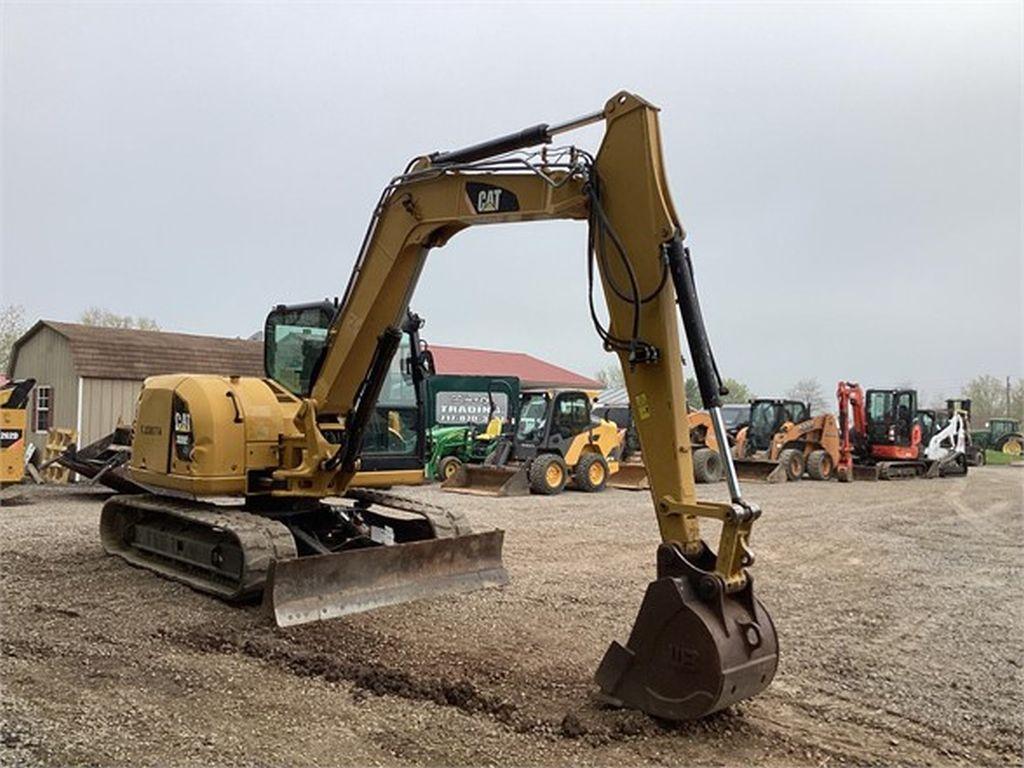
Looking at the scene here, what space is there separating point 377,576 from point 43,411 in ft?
55.3

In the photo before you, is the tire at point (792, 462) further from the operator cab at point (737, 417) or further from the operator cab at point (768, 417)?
the operator cab at point (737, 417)

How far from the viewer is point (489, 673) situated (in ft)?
17.1

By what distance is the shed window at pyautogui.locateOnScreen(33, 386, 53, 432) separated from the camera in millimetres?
20188

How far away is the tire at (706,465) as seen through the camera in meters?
19.8

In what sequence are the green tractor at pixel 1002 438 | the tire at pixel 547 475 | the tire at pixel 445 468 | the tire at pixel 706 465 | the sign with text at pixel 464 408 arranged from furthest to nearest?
the green tractor at pixel 1002 438
the sign with text at pixel 464 408
the tire at pixel 445 468
the tire at pixel 706 465
the tire at pixel 547 475

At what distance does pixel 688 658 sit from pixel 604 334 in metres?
1.92

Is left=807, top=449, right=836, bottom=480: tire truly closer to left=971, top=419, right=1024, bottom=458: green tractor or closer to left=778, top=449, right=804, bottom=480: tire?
left=778, top=449, right=804, bottom=480: tire

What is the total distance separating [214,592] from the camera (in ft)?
22.6

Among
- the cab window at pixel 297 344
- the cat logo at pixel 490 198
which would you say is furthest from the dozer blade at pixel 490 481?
the cat logo at pixel 490 198

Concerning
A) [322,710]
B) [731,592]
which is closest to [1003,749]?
[731,592]

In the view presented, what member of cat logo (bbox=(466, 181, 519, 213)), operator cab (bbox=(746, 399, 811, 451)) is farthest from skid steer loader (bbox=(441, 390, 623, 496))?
cat logo (bbox=(466, 181, 519, 213))

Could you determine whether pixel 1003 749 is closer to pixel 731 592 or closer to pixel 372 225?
pixel 731 592

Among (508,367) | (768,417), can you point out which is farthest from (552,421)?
(508,367)

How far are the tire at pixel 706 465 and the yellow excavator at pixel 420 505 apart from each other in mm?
12377
